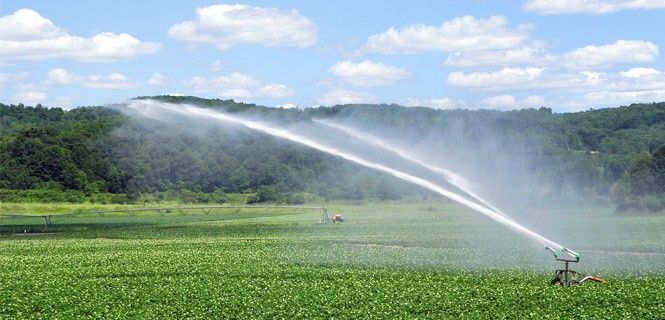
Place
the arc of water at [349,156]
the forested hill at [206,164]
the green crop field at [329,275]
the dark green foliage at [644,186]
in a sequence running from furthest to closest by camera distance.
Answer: the forested hill at [206,164] < the dark green foliage at [644,186] < the arc of water at [349,156] < the green crop field at [329,275]

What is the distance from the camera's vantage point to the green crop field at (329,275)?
101ft

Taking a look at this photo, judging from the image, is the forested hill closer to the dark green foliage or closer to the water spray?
the dark green foliage

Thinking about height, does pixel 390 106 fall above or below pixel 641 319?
above

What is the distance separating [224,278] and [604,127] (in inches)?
5785

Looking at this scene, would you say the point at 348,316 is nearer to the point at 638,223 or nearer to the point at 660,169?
the point at 638,223

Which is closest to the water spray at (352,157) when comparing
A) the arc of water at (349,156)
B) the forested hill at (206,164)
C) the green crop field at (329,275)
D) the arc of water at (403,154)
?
the arc of water at (349,156)

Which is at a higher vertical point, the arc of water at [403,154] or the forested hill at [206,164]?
the arc of water at [403,154]

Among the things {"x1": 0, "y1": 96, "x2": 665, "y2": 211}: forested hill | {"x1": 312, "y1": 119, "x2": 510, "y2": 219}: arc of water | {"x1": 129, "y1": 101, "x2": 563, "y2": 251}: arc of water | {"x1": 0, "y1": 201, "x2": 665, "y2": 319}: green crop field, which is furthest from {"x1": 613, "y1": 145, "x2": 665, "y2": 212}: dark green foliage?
{"x1": 129, "y1": 101, "x2": 563, "y2": 251}: arc of water

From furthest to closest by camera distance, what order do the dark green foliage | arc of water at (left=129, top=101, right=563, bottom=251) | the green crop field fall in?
the dark green foliage, arc of water at (left=129, top=101, right=563, bottom=251), the green crop field

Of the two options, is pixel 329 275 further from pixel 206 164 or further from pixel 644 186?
pixel 206 164

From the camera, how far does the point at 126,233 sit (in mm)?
80188

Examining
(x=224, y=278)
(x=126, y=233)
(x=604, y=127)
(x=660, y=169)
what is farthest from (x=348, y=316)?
(x=604, y=127)

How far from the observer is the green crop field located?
1208 inches

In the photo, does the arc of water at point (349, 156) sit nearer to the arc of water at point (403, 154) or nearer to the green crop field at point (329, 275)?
the arc of water at point (403, 154)
